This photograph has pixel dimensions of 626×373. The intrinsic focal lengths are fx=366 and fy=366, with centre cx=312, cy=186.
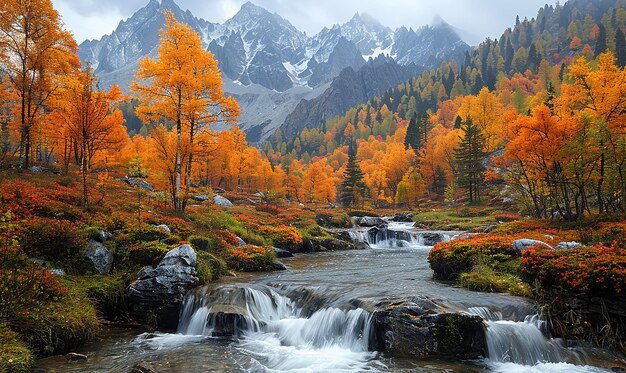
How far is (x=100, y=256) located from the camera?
12.4 metres

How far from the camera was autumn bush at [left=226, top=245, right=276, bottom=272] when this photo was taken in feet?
54.0

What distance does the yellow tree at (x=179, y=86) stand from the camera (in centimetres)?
2066

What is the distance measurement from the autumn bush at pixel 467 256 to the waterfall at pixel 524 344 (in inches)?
191

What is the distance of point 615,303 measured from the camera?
8.54 m

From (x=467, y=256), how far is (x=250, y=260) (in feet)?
30.5

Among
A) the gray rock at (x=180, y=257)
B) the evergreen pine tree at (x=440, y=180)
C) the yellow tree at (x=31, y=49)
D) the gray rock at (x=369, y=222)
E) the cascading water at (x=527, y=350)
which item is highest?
the yellow tree at (x=31, y=49)

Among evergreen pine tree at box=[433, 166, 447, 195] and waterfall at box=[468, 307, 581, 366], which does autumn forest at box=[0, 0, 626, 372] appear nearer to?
waterfall at box=[468, 307, 581, 366]

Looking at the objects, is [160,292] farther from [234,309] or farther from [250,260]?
[250,260]

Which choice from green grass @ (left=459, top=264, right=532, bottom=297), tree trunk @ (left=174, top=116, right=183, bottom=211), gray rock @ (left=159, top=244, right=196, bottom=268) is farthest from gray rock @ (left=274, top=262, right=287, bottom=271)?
green grass @ (left=459, top=264, right=532, bottom=297)

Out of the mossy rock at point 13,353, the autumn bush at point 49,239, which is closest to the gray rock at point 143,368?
the mossy rock at point 13,353

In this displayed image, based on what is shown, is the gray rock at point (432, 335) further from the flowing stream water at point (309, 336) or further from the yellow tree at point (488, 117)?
the yellow tree at point (488, 117)

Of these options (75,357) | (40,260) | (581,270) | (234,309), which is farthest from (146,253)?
(581,270)

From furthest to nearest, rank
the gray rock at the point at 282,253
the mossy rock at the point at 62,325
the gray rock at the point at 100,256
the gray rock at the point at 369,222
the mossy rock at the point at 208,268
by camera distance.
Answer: the gray rock at the point at 369,222 → the gray rock at the point at 282,253 → the mossy rock at the point at 208,268 → the gray rock at the point at 100,256 → the mossy rock at the point at 62,325

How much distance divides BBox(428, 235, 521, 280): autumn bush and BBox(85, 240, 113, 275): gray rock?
1227cm
